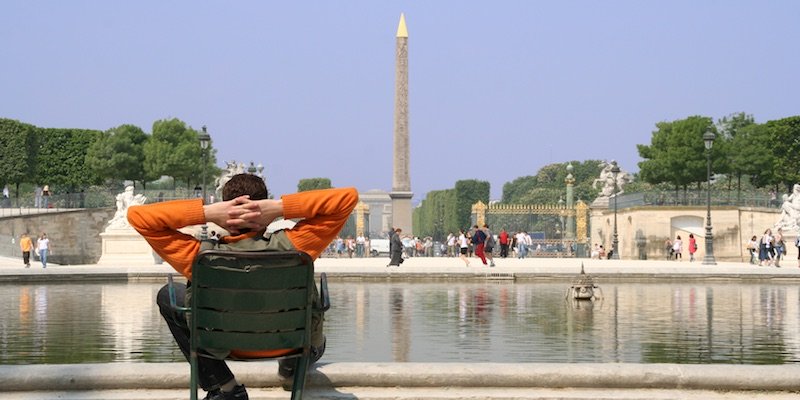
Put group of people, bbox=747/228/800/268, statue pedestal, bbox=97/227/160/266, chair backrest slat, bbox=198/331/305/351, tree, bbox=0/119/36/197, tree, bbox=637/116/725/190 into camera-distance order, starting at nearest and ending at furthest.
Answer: chair backrest slat, bbox=198/331/305/351 → group of people, bbox=747/228/800/268 → statue pedestal, bbox=97/227/160/266 → tree, bbox=637/116/725/190 → tree, bbox=0/119/36/197

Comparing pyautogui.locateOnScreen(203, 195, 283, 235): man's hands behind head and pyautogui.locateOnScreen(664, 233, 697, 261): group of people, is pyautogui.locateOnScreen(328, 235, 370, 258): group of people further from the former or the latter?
pyautogui.locateOnScreen(203, 195, 283, 235): man's hands behind head

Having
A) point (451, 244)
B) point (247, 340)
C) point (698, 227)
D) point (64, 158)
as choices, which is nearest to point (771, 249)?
point (698, 227)

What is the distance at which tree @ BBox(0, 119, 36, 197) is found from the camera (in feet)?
181

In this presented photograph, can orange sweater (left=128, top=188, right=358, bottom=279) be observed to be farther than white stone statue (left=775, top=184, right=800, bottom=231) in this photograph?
No

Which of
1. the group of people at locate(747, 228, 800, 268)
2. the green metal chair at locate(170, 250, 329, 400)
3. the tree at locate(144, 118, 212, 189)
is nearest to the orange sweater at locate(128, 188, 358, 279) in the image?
the green metal chair at locate(170, 250, 329, 400)

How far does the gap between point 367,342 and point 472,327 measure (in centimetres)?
175

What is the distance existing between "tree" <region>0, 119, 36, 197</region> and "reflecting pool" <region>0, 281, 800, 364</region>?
38.1 meters

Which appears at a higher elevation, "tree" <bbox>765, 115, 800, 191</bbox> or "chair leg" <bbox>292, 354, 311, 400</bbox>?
"tree" <bbox>765, 115, 800, 191</bbox>

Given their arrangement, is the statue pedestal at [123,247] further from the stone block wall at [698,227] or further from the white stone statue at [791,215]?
the stone block wall at [698,227]

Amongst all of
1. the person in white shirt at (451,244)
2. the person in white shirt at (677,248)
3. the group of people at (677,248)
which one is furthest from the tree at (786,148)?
the person in white shirt at (451,244)

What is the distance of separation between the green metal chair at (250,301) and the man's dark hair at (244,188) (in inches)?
19.9

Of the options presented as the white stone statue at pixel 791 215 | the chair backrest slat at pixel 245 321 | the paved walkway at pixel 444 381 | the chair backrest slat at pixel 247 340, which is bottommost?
the paved walkway at pixel 444 381

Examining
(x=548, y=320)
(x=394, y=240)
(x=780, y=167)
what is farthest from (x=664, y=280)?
(x=780, y=167)

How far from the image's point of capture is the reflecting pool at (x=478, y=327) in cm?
869
